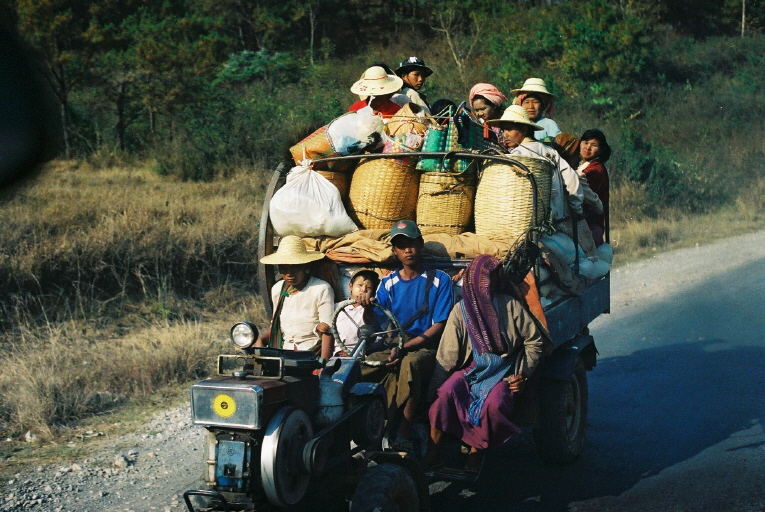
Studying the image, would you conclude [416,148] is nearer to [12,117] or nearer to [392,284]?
[392,284]

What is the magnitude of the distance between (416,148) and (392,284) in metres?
1.29

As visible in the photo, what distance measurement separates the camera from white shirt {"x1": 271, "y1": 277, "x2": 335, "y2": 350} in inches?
231

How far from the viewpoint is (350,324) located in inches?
223

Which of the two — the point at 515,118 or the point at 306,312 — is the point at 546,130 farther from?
the point at 306,312

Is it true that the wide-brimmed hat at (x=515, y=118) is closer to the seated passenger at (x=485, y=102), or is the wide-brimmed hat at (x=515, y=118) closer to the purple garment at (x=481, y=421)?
the seated passenger at (x=485, y=102)

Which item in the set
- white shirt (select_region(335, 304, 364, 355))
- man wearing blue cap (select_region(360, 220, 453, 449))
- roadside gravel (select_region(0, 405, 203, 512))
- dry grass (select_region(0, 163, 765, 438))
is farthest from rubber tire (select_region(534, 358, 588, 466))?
dry grass (select_region(0, 163, 765, 438))

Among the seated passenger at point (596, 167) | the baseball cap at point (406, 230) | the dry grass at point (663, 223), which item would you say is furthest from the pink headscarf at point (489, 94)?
the dry grass at point (663, 223)

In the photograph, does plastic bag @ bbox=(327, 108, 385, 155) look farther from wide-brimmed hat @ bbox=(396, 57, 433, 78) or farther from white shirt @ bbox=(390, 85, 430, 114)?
wide-brimmed hat @ bbox=(396, 57, 433, 78)

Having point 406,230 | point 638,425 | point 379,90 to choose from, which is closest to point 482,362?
point 406,230

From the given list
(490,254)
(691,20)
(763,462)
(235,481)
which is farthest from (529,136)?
(691,20)

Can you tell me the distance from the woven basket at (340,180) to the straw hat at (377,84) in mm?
765

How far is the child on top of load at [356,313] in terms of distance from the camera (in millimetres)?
5555

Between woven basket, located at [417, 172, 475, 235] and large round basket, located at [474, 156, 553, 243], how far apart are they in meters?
0.13

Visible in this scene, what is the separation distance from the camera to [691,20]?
133 ft
